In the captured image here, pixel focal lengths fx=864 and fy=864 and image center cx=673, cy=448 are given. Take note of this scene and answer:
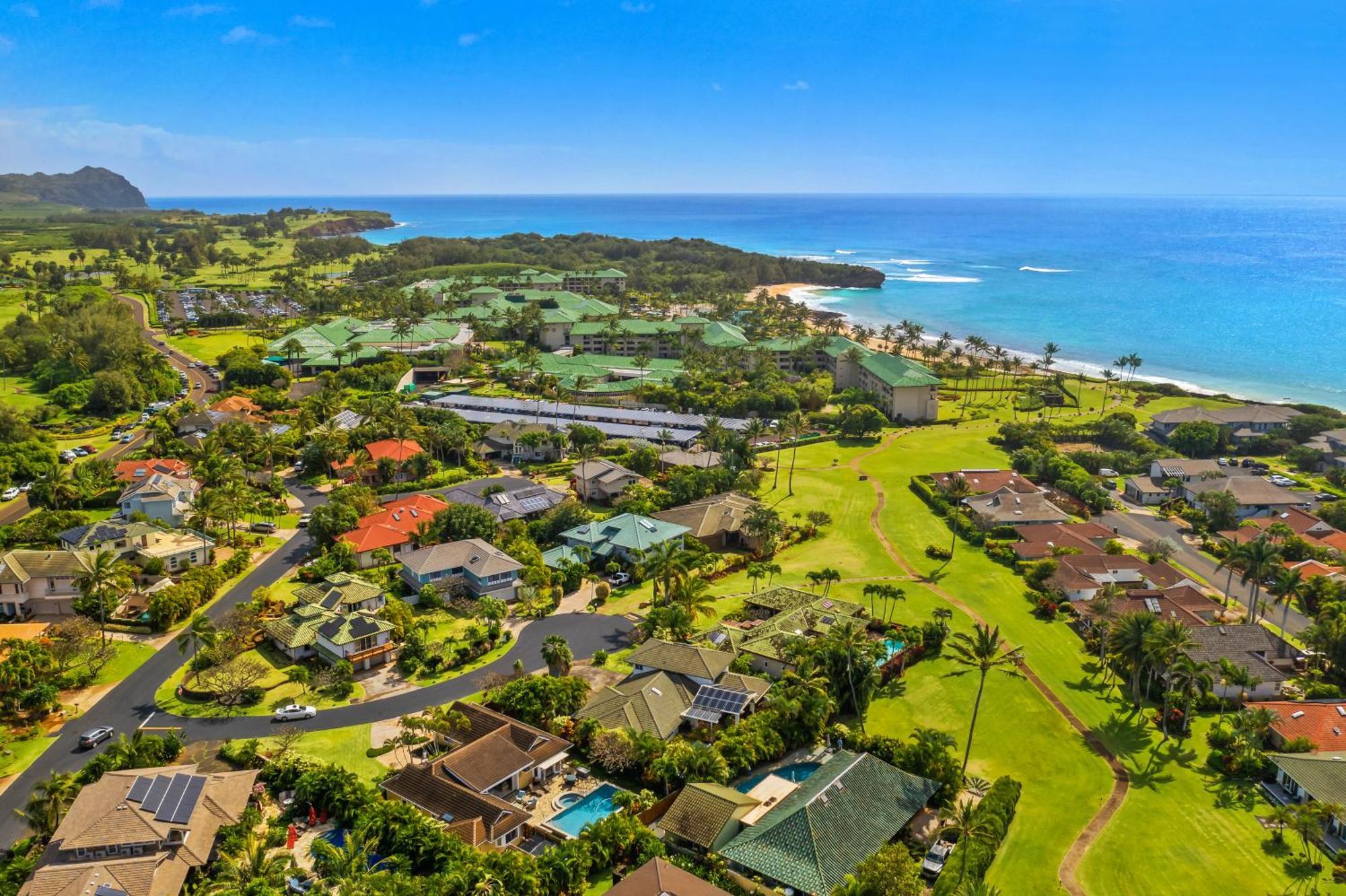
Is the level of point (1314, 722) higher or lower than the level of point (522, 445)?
lower

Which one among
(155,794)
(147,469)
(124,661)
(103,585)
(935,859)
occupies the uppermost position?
(103,585)

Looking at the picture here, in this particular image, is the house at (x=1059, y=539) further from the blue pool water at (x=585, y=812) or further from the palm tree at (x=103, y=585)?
the palm tree at (x=103, y=585)

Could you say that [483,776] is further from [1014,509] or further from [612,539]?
[1014,509]

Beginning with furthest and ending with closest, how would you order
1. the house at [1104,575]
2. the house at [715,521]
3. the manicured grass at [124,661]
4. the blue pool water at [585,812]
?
1. the house at [715,521]
2. the house at [1104,575]
3. the manicured grass at [124,661]
4. the blue pool water at [585,812]

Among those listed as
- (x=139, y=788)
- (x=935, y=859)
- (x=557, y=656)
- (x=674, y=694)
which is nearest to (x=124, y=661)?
(x=139, y=788)

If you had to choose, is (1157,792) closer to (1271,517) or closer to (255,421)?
(1271,517)

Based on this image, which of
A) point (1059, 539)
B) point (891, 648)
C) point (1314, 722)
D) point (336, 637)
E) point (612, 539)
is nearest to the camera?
point (1314, 722)

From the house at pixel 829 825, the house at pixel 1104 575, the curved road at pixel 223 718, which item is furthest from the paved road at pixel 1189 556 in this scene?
the curved road at pixel 223 718

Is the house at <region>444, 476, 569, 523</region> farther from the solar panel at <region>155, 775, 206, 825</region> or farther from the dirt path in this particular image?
the solar panel at <region>155, 775, 206, 825</region>
